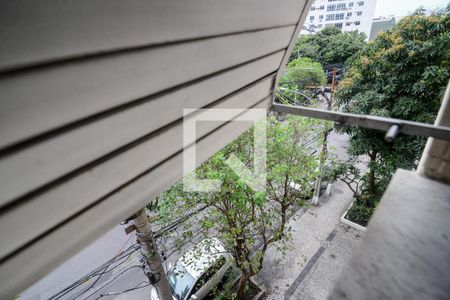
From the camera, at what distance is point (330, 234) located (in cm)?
707

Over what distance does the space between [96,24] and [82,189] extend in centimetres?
53

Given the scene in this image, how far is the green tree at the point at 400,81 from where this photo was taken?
14.3 feet

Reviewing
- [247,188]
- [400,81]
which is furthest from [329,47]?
[247,188]

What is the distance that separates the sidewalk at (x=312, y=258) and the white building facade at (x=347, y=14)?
30137mm

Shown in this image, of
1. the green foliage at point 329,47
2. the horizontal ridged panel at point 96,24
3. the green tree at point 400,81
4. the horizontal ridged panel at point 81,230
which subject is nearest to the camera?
the horizontal ridged panel at point 96,24

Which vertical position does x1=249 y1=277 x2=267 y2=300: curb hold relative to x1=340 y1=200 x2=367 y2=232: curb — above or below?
below

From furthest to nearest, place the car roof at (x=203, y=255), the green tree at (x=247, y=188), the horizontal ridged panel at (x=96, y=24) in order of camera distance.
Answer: the car roof at (x=203, y=255) < the green tree at (x=247, y=188) < the horizontal ridged panel at (x=96, y=24)

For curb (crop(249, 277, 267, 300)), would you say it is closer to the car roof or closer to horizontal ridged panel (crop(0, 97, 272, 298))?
the car roof

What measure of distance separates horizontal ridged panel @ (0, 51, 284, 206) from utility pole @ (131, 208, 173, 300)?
7.08ft

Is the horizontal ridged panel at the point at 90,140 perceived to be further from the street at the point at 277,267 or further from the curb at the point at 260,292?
the curb at the point at 260,292

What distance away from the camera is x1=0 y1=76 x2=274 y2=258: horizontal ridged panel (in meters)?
0.66

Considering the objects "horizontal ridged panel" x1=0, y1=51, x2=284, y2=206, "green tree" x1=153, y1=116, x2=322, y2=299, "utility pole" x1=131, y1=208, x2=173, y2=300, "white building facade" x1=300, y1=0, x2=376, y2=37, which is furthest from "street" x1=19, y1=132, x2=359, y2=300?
"white building facade" x1=300, y1=0, x2=376, y2=37

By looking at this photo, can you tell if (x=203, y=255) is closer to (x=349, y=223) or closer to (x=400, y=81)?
(x=349, y=223)

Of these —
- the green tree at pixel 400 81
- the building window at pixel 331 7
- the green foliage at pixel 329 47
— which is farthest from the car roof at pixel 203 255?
the building window at pixel 331 7
